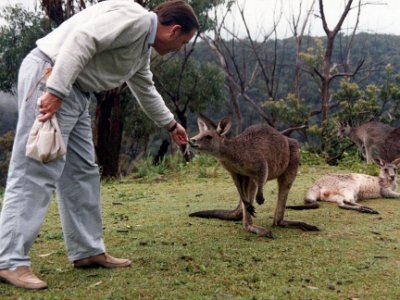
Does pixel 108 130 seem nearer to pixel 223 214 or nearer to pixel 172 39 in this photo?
pixel 223 214

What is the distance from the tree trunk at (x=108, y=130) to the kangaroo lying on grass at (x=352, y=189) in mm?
6712

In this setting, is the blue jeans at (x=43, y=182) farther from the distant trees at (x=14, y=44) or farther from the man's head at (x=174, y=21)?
the distant trees at (x=14, y=44)

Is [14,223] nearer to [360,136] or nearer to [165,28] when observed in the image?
[165,28]

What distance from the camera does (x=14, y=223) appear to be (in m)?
2.90

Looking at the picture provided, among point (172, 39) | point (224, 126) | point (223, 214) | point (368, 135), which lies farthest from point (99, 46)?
point (368, 135)

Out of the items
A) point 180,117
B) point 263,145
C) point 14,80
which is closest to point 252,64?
point 180,117

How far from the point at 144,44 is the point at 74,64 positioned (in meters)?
0.46

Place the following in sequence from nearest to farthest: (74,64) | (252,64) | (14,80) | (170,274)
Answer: (74,64), (170,274), (14,80), (252,64)

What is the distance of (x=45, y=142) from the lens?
9.35 feet

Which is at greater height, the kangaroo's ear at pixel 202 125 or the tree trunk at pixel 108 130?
the kangaroo's ear at pixel 202 125

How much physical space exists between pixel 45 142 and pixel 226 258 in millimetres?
1444

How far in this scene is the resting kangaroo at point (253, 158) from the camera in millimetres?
4484

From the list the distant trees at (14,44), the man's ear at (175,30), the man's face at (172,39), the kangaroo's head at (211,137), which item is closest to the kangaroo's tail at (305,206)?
the kangaroo's head at (211,137)

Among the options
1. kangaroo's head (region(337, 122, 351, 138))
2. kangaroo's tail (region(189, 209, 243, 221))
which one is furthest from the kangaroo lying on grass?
kangaroo's head (region(337, 122, 351, 138))
